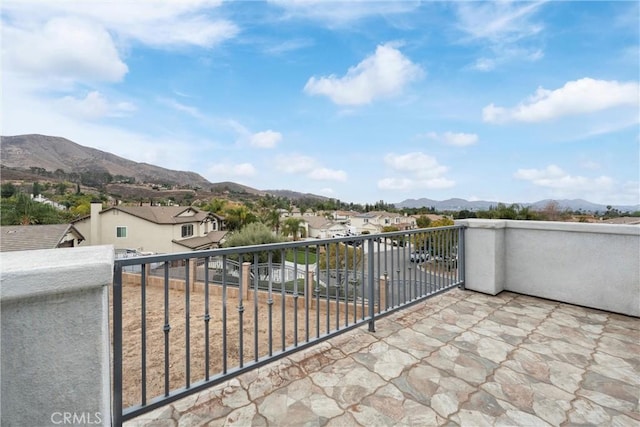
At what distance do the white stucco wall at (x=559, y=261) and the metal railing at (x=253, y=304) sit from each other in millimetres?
305

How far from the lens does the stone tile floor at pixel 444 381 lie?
167 centimetres

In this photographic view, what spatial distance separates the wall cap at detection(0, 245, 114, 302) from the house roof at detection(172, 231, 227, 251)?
1122 inches

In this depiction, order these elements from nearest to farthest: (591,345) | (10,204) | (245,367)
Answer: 1. (245,367)
2. (591,345)
3. (10,204)

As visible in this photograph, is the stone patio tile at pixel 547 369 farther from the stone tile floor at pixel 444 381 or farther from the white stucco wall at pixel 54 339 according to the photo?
the white stucco wall at pixel 54 339

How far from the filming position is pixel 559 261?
360 centimetres

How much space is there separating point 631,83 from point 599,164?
573cm

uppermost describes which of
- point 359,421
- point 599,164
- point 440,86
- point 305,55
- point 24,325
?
point 305,55

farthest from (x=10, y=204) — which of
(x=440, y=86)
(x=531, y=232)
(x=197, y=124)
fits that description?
(x=531, y=232)

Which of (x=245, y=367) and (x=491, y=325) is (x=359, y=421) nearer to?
(x=245, y=367)

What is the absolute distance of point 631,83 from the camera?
586 cm

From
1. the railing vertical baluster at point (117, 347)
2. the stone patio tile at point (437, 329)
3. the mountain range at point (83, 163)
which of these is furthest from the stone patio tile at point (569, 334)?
the mountain range at point (83, 163)

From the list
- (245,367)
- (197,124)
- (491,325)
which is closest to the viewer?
(245,367)

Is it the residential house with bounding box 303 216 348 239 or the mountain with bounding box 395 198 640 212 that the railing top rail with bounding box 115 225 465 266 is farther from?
Result: the residential house with bounding box 303 216 348 239

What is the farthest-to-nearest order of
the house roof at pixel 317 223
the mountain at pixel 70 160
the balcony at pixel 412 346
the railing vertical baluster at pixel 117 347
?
the mountain at pixel 70 160 < the house roof at pixel 317 223 < the railing vertical baluster at pixel 117 347 < the balcony at pixel 412 346
